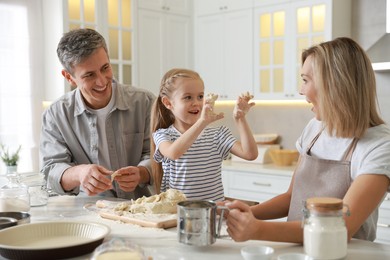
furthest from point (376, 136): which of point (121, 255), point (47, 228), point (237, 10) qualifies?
point (237, 10)

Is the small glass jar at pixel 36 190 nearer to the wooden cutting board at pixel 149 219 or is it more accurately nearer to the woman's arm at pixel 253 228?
the wooden cutting board at pixel 149 219

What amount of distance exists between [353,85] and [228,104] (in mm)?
3616

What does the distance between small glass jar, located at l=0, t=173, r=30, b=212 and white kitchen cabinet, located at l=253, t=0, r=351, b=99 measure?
2.89 meters

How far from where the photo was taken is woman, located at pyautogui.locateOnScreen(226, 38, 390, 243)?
1535 mm

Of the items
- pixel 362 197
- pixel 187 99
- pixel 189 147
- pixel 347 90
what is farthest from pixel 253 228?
pixel 187 99

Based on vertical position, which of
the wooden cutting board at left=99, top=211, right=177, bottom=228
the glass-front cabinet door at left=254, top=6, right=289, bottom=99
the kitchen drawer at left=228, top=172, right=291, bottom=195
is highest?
Answer: the glass-front cabinet door at left=254, top=6, right=289, bottom=99

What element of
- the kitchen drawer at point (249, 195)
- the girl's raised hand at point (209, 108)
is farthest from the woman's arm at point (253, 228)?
the kitchen drawer at point (249, 195)

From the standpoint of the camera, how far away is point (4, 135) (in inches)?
171

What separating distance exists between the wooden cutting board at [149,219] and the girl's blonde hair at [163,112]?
534mm

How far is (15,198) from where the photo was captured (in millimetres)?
1977

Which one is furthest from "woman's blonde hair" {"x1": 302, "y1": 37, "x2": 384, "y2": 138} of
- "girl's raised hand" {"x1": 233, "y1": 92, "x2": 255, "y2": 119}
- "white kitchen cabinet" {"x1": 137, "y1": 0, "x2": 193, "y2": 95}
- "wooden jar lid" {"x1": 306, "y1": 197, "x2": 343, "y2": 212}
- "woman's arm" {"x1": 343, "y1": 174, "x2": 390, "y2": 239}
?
"white kitchen cabinet" {"x1": 137, "y1": 0, "x2": 193, "y2": 95}

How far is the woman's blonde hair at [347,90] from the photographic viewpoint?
1.71 m

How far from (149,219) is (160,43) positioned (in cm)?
336

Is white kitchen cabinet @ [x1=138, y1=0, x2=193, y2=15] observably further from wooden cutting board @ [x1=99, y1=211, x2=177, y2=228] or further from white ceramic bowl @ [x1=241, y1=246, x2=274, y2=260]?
white ceramic bowl @ [x1=241, y1=246, x2=274, y2=260]
